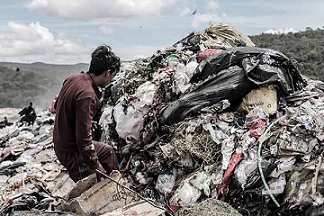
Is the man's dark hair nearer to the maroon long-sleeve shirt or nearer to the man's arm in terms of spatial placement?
the maroon long-sleeve shirt

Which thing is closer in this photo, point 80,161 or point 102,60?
point 102,60

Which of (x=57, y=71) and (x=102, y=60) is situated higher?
(x=102, y=60)

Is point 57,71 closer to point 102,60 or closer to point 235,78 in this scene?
point 235,78

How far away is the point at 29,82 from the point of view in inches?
1083

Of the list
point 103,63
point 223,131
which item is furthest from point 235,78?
point 103,63

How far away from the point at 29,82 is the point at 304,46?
658 inches

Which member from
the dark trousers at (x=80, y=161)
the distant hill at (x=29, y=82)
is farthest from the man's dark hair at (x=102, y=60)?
the distant hill at (x=29, y=82)

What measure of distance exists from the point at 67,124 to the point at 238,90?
1.74 metres

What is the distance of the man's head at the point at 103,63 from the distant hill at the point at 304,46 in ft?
51.6

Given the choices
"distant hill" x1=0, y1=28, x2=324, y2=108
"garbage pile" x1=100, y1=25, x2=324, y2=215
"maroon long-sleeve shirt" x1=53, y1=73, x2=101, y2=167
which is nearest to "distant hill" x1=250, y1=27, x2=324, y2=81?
"distant hill" x1=0, y1=28, x2=324, y2=108

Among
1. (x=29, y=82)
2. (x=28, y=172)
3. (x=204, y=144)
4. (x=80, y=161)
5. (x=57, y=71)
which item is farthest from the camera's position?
(x=57, y=71)

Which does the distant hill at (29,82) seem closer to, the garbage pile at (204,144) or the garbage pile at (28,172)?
the garbage pile at (28,172)

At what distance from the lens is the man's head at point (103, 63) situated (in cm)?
351

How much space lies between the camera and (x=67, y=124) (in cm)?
355
